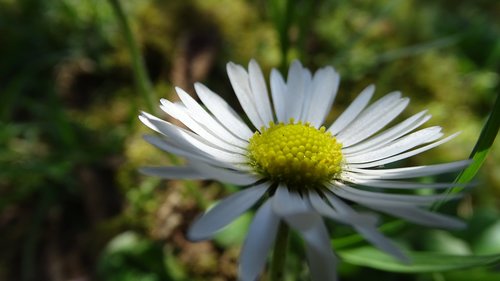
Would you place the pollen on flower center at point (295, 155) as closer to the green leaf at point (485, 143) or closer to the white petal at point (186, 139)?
the white petal at point (186, 139)

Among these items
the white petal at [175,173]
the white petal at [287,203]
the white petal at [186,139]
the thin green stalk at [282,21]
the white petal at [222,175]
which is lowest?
the white petal at [287,203]

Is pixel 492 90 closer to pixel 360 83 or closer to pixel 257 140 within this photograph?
pixel 360 83

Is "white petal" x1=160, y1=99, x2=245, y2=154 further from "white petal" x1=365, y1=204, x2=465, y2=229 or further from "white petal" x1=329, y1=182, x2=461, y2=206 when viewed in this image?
"white petal" x1=365, y1=204, x2=465, y2=229

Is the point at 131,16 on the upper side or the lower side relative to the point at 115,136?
upper

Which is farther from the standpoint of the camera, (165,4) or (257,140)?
(165,4)

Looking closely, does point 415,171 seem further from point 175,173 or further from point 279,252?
A: point 175,173

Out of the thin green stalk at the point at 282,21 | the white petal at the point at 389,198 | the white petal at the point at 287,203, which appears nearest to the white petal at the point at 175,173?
the white petal at the point at 287,203

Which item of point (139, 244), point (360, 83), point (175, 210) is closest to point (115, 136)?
point (175, 210)

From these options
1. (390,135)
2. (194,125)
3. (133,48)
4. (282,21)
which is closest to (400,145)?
(390,135)
